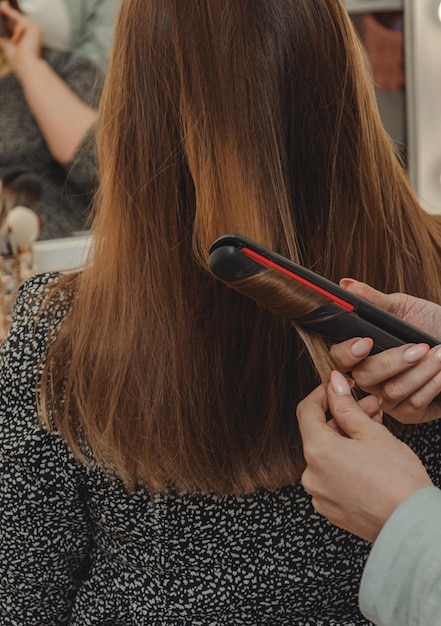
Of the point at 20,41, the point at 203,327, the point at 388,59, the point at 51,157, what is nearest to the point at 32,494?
the point at 203,327

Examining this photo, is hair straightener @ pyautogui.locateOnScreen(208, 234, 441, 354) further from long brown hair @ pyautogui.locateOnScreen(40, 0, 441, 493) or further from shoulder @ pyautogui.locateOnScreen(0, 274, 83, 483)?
shoulder @ pyautogui.locateOnScreen(0, 274, 83, 483)

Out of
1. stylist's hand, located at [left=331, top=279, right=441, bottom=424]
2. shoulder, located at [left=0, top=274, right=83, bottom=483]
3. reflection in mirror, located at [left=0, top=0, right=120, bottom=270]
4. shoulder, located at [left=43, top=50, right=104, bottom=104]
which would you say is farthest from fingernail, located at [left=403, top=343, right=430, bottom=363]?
shoulder, located at [left=43, top=50, right=104, bottom=104]

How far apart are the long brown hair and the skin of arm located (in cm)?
58

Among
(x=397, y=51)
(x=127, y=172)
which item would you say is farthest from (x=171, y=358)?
(x=397, y=51)

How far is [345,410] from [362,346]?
42 mm

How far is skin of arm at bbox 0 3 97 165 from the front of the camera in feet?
3.58

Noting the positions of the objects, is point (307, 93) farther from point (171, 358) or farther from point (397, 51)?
point (397, 51)

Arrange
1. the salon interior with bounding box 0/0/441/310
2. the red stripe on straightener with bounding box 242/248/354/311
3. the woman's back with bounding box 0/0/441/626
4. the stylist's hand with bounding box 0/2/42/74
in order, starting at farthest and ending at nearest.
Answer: the salon interior with bounding box 0/0/441/310 < the stylist's hand with bounding box 0/2/42/74 < the woman's back with bounding box 0/0/441/626 < the red stripe on straightener with bounding box 242/248/354/311

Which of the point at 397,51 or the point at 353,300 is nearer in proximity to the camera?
the point at 353,300

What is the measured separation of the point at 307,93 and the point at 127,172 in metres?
0.15

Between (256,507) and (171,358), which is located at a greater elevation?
(171,358)

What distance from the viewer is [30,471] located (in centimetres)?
58

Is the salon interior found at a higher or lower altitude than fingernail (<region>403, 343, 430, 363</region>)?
lower

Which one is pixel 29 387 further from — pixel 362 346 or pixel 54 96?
pixel 54 96
